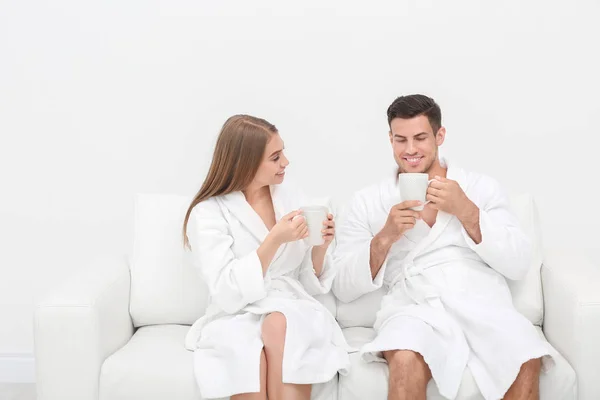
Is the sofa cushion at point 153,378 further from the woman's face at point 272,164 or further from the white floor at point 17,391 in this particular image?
the white floor at point 17,391

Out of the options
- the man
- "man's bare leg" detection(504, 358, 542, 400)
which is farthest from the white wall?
"man's bare leg" detection(504, 358, 542, 400)

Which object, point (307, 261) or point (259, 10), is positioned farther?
point (259, 10)

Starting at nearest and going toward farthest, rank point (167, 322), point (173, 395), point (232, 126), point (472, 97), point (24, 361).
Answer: point (173, 395)
point (232, 126)
point (167, 322)
point (472, 97)
point (24, 361)

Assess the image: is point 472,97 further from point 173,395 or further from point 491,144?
point 173,395

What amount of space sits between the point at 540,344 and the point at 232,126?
46.4 inches

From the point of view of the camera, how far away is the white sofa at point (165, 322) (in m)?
2.40

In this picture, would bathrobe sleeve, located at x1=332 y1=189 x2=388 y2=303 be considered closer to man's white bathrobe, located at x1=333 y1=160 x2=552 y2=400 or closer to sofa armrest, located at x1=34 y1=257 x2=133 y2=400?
man's white bathrobe, located at x1=333 y1=160 x2=552 y2=400

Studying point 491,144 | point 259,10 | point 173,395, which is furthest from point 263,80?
point 173,395

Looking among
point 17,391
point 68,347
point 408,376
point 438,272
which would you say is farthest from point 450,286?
point 17,391

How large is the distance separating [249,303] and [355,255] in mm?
443

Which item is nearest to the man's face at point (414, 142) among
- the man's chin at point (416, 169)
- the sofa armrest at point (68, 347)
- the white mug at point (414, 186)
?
the man's chin at point (416, 169)

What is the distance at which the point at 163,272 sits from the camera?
9.49 ft

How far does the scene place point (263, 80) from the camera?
3.49 metres

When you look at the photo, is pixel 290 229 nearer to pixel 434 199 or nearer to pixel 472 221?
pixel 434 199
